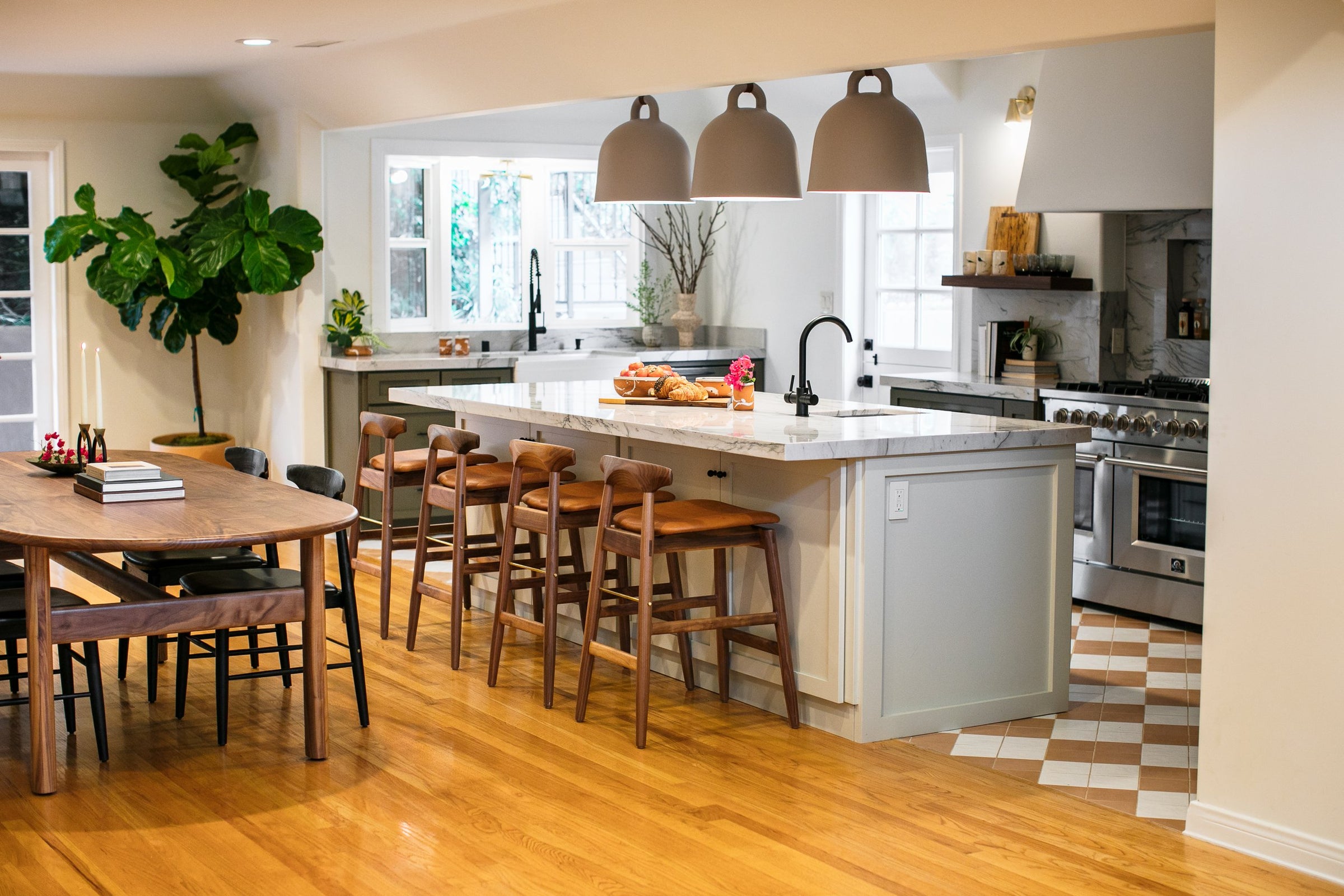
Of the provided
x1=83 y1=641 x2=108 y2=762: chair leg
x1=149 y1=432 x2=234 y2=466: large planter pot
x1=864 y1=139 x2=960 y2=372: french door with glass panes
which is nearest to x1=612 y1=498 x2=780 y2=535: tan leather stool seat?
x1=83 y1=641 x2=108 y2=762: chair leg

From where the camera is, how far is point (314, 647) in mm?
4148

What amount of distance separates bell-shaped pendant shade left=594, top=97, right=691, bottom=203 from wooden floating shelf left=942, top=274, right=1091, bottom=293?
6.11 ft

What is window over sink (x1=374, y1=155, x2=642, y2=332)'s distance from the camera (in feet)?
28.0

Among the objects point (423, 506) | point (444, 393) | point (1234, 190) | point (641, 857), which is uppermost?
point (1234, 190)

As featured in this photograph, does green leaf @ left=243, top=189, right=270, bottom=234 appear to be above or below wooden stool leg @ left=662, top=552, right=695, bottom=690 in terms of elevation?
above

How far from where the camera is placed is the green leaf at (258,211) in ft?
25.8

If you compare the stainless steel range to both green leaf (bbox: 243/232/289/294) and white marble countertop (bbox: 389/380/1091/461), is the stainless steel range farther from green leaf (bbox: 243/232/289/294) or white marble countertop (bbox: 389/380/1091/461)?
green leaf (bbox: 243/232/289/294)

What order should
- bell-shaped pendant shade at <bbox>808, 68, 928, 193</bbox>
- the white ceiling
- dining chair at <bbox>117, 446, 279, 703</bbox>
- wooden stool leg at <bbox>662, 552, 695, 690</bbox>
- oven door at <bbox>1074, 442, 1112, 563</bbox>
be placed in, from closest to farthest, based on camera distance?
dining chair at <bbox>117, 446, 279, 703</bbox> → bell-shaped pendant shade at <bbox>808, 68, 928, 193</bbox> → wooden stool leg at <bbox>662, 552, 695, 690</bbox> → the white ceiling → oven door at <bbox>1074, 442, 1112, 563</bbox>

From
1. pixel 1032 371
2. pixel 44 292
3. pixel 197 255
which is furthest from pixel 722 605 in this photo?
pixel 44 292

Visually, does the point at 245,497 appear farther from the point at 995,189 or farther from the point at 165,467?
the point at 995,189

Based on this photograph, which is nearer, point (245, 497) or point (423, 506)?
point (245, 497)

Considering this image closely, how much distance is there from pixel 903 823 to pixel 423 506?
8.42ft

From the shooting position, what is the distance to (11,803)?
3871 millimetres

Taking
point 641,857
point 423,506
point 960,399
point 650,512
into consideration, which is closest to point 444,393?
point 423,506
